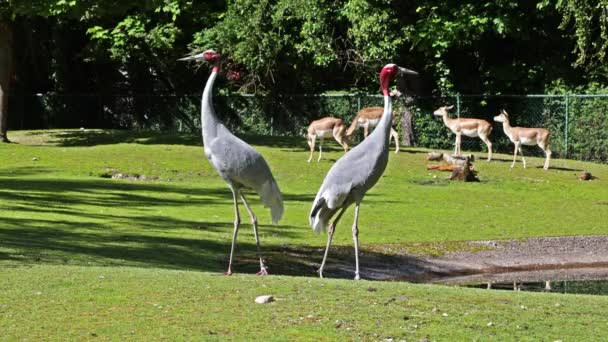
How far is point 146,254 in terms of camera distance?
1608 centimetres

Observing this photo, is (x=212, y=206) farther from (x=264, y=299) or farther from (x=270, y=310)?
(x=270, y=310)

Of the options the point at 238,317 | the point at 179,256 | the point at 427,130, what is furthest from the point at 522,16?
the point at 238,317

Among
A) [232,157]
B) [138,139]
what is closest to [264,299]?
[232,157]

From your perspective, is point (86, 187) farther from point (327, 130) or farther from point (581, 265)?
point (581, 265)

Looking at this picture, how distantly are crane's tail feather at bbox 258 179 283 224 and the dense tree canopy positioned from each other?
21.9 meters

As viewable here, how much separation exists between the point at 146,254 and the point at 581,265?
7687mm

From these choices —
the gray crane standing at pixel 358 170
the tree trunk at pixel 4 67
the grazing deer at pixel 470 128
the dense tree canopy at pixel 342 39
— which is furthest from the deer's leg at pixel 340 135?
the gray crane standing at pixel 358 170

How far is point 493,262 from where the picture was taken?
63.5 feet

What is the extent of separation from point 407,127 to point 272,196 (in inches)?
1101

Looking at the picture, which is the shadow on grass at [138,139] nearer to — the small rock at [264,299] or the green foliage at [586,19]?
the green foliage at [586,19]

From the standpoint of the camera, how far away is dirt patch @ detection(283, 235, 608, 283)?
17.8 m

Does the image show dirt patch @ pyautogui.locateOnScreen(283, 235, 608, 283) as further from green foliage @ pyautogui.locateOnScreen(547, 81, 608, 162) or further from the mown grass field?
green foliage @ pyautogui.locateOnScreen(547, 81, 608, 162)

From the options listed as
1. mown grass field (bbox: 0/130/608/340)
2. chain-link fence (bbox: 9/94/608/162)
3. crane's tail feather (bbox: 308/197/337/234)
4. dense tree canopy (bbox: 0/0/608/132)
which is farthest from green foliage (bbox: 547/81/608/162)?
crane's tail feather (bbox: 308/197/337/234)

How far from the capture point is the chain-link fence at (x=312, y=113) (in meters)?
37.2
